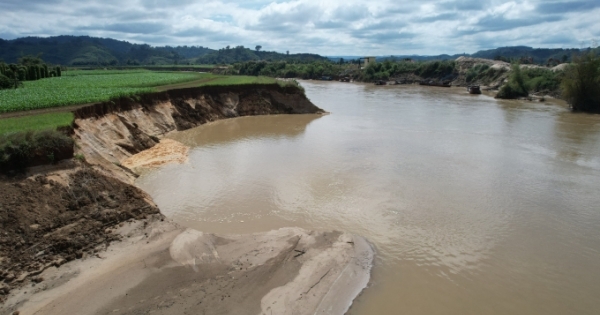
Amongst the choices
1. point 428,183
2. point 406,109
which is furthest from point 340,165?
point 406,109

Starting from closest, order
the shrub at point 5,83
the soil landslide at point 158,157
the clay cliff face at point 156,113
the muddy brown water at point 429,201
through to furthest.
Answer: the muddy brown water at point 429,201, the clay cliff face at point 156,113, the soil landslide at point 158,157, the shrub at point 5,83

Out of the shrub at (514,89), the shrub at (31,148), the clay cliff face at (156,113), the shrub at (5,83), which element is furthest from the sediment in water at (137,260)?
the shrub at (514,89)

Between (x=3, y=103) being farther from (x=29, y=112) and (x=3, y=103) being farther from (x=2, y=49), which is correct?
(x=2, y=49)

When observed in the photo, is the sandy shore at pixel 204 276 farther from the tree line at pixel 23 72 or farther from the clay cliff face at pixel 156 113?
the tree line at pixel 23 72

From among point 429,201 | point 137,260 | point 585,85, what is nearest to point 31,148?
point 137,260

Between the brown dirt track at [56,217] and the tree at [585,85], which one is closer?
the brown dirt track at [56,217]

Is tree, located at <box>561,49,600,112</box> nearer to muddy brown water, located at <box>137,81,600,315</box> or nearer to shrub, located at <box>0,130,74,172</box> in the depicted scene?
muddy brown water, located at <box>137,81,600,315</box>
